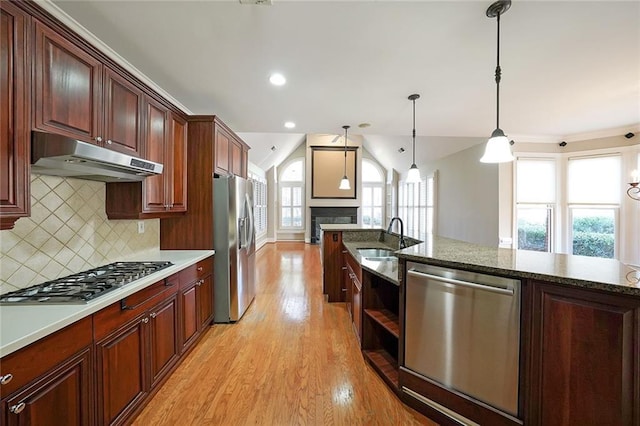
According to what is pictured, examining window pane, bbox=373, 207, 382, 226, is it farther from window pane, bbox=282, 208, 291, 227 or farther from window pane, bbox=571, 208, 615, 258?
window pane, bbox=571, 208, 615, 258

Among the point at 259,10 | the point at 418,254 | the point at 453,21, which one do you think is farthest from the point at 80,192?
the point at 453,21

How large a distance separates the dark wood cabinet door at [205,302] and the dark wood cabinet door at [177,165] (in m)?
0.80

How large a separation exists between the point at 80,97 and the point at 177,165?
1180 mm

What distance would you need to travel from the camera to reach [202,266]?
2.74 meters

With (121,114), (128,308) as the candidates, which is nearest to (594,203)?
(128,308)

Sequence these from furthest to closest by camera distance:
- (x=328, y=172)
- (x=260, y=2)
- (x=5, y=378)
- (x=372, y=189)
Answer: (x=372, y=189) → (x=328, y=172) → (x=260, y=2) → (x=5, y=378)

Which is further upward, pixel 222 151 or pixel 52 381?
pixel 222 151

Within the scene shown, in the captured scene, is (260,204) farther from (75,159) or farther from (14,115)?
(14,115)

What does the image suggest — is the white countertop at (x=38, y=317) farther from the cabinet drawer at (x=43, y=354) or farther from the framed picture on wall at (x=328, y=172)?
the framed picture on wall at (x=328, y=172)

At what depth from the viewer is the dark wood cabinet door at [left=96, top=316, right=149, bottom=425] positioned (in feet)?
4.65

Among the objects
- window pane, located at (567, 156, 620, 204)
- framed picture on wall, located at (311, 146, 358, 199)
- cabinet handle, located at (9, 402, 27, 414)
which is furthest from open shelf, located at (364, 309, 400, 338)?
framed picture on wall, located at (311, 146, 358, 199)

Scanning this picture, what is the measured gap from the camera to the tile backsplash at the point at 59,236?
58.7 inches

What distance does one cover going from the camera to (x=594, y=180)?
163 inches

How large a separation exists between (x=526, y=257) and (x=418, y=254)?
2.17 feet
